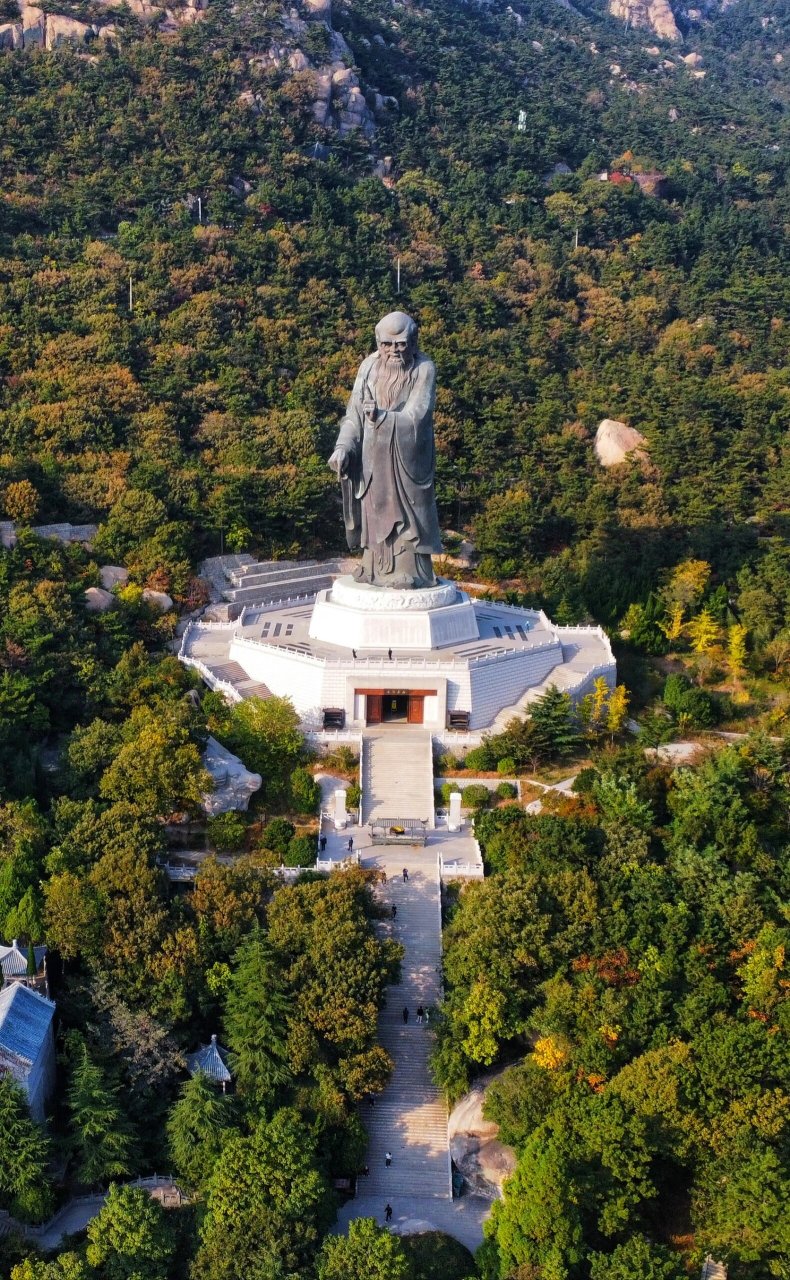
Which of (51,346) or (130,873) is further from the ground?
(51,346)

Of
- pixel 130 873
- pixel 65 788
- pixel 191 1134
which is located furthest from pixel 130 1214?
pixel 65 788

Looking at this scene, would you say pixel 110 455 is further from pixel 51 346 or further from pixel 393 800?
pixel 393 800

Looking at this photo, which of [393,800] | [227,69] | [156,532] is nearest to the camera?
[393,800]

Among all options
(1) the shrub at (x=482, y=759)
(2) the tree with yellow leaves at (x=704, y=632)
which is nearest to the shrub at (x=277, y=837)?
(1) the shrub at (x=482, y=759)

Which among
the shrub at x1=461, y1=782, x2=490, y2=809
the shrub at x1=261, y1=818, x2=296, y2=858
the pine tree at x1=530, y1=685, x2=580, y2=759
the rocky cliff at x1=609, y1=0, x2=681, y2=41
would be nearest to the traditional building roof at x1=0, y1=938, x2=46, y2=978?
Result: the shrub at x1=261, y1=818, x2=296, y2=858

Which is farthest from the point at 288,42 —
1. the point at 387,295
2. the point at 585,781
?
the point at 585,781

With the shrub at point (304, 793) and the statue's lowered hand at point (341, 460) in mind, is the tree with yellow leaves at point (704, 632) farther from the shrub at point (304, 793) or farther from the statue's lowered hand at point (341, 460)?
the shrub at point (304, 793)

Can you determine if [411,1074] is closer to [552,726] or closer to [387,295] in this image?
[552,726]
